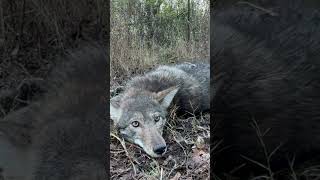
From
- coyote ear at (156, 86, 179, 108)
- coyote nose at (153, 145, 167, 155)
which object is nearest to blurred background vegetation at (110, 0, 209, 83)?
coyote ear at (156, 86, 179, 108)

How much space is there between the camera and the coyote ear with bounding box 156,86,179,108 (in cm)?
326

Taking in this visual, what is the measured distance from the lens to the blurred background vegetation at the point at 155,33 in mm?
3943

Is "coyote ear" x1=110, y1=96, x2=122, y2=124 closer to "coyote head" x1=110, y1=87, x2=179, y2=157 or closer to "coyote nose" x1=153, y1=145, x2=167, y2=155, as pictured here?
"coyote head" x1=110, y1=87, x2=179, y2=157

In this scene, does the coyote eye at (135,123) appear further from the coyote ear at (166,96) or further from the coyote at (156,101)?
the coyote ear at (166,96)

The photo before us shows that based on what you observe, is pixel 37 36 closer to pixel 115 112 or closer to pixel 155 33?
pixel 115 112

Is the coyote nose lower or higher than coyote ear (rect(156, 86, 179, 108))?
lower

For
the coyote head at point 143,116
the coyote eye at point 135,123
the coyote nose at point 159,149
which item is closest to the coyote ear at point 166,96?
the coyote head at point 143,116

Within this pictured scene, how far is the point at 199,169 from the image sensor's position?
2.35 metres

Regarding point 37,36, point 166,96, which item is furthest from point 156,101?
point 37,36

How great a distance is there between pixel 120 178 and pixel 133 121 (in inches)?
28.5

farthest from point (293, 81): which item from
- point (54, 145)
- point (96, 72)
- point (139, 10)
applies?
point (139, 10)

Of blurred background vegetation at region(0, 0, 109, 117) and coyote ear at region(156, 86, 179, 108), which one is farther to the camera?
coyote ear at region(156, 86, 179, 108)

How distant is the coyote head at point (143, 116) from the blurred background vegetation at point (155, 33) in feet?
2.10

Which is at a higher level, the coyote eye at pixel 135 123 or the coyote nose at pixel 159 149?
the coyote eye at pixel 135 123
